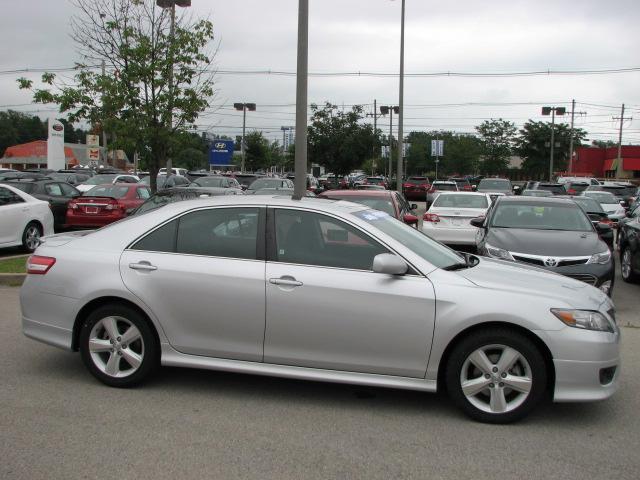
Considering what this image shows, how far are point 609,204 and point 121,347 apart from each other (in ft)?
70.4

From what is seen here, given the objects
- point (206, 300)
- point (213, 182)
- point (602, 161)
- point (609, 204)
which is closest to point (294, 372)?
point (206, 300)

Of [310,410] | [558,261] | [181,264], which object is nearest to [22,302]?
[181,264]

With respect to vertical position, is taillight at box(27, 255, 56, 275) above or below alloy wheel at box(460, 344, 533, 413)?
above

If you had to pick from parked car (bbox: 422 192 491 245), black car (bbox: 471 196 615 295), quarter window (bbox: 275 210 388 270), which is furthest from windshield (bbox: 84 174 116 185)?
quarter window (bbox: 275 210 388 270)

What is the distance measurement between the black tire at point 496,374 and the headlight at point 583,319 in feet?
0.95

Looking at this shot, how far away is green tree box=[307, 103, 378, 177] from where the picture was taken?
36469 millimetres

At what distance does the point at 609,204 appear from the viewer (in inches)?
896

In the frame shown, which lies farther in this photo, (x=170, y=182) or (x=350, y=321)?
→ (x=170, y=182)

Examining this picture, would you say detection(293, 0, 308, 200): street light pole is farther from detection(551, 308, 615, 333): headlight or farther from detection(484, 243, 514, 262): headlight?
detection(551, 308, 615, 333): headlight

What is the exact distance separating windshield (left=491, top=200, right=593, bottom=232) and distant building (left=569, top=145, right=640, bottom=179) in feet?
216

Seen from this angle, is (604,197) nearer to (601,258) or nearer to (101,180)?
(601,258)

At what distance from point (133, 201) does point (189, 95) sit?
4.80 m

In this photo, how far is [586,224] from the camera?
995 centimetres

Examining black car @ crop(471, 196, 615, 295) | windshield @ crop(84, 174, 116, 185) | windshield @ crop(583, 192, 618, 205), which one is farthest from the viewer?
windshield @ crop(84, 174, 116, 185)
